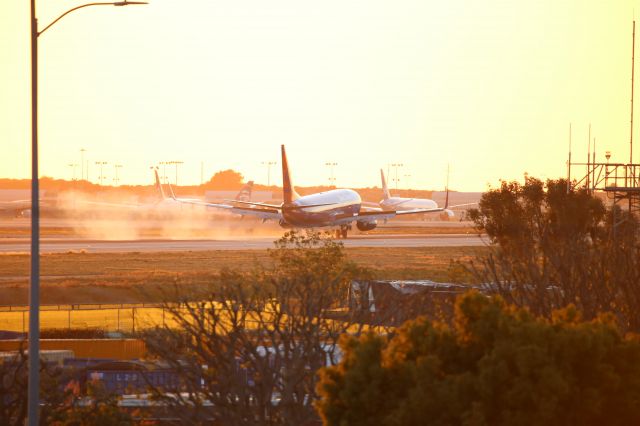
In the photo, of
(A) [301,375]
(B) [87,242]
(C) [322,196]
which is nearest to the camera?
(A) [301,375]

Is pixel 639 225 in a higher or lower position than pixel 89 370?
higher

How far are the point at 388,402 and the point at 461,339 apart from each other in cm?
197

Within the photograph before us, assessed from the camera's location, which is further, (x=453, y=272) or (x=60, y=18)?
(x=453, y=272)

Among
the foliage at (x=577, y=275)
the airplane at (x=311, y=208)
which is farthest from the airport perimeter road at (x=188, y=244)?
the foliage at (x=577, y=275)

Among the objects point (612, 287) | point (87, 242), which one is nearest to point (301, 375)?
point (612, 287)

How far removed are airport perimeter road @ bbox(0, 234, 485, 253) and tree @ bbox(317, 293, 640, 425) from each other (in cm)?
9634

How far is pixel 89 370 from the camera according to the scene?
40312mm

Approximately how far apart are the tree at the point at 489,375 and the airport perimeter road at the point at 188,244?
96338mm

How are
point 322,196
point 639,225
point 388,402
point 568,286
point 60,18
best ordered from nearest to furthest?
1. point 388,402
2. point 60,18
3. point 568,286
4. point 639,225
5. point 322,196

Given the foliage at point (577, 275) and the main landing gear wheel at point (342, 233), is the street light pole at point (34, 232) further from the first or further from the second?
the main landing gear wheel at point (342, 233)

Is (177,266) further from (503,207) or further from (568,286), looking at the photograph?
(568,286)

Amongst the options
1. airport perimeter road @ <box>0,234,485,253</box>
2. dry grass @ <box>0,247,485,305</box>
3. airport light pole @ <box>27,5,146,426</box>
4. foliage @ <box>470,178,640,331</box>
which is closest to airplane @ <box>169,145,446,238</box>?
airport perimeter road @ <box>0,234,485,253</box>

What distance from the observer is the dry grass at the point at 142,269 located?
7631 centimetres

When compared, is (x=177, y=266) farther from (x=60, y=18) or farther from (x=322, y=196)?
(x=60, y=18)
